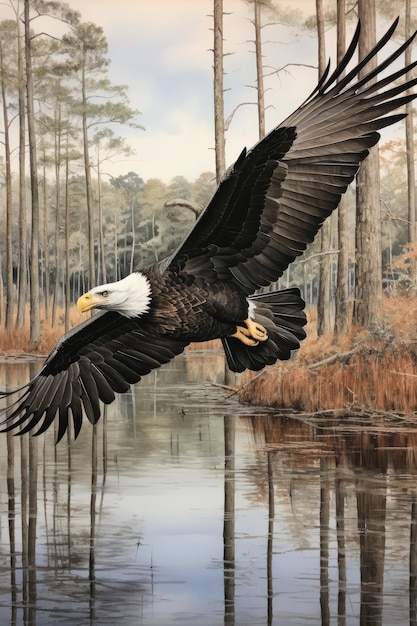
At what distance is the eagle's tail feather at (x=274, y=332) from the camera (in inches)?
216

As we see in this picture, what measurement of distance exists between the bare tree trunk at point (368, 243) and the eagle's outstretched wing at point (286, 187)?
19.2 feet

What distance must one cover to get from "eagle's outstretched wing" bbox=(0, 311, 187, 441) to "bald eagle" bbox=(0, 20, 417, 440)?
0.12 metres

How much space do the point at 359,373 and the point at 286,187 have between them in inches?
218

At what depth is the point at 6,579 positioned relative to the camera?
534 centimetres

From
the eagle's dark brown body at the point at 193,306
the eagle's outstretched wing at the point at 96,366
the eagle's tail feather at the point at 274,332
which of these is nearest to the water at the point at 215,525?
the eagle's outstretched wing at the point at 96,366

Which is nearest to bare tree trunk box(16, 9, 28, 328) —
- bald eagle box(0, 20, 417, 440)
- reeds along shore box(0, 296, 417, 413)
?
reeds along shore box(0, 296, 417, 413)

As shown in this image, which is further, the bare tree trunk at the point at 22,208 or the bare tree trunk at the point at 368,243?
the bare tree trunk at the point at 22,208

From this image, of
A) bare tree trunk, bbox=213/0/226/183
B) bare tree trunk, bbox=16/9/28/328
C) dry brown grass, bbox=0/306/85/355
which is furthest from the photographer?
bare tree trunk, bbox=16/9/28/328

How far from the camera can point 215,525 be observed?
21.6 ft

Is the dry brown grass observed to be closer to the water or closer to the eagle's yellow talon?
the water

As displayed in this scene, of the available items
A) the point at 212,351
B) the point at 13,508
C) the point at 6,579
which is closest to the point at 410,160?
the point at 212,351

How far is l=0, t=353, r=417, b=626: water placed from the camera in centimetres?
488

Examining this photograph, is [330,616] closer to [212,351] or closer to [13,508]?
[13,508]

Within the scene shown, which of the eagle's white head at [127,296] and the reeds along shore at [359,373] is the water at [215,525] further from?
the eagle's white head at [127,296]
